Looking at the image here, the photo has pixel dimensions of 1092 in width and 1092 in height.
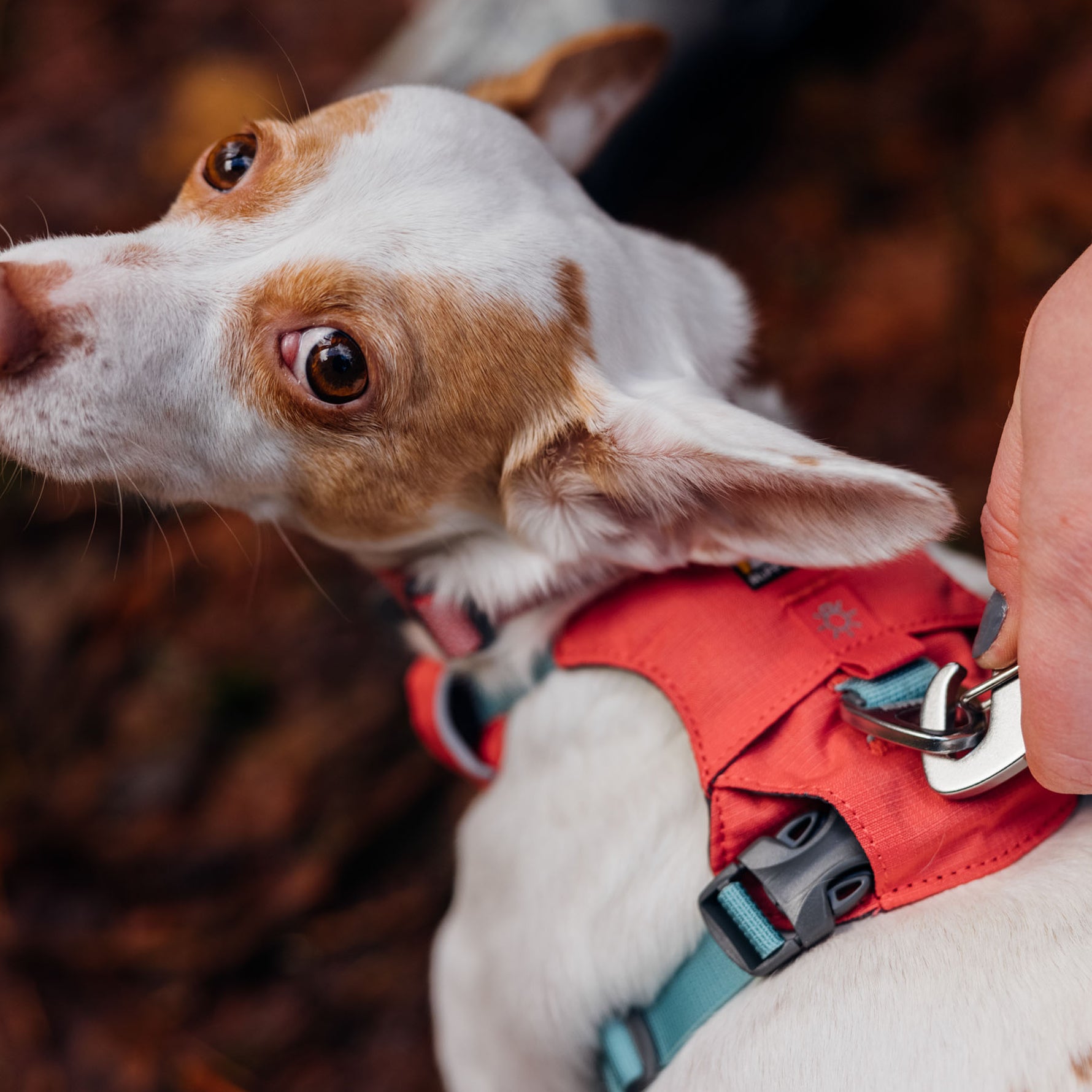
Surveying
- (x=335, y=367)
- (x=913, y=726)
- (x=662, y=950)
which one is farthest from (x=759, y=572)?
(x=335, y=367)

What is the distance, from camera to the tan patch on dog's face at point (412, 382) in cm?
145

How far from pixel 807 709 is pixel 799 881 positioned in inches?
9.1

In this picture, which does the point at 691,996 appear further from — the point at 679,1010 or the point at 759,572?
the point at 759,572

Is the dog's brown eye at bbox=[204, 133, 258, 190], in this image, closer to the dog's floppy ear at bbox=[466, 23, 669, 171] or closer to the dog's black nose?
the dog's black nose

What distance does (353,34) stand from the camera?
3.42 metres

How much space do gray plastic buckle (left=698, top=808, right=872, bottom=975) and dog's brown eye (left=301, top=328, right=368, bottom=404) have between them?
36.2 inches

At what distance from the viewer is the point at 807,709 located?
4.30ft

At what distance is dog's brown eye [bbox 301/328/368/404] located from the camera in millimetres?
1447

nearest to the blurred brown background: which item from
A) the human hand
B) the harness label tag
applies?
the harness label tag

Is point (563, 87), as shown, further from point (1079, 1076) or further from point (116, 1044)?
point (116, 1044)

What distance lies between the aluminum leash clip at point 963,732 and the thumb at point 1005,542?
0.12 feet

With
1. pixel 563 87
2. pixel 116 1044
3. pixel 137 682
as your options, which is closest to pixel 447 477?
pixel 563 87

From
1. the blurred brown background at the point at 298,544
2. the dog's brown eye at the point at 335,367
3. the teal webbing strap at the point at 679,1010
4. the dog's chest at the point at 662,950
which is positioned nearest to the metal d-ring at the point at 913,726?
the dog's chest at the point at 662,950

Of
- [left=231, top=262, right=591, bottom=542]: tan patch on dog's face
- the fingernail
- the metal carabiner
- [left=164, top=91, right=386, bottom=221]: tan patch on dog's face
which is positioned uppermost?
[left=164, top=91, right=386, bottom=221]: tan patch on dog's face
